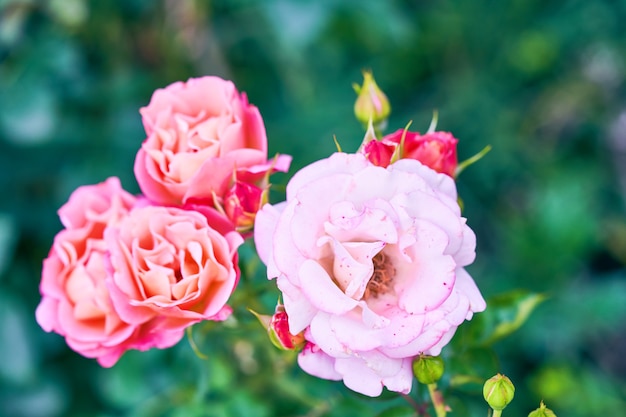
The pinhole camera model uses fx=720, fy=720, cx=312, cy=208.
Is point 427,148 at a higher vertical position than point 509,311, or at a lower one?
higher

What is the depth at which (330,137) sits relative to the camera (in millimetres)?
1946

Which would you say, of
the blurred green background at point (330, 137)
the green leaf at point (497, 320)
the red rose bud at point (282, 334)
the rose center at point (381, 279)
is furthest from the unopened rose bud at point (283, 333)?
the green leaf at point (497, 320)

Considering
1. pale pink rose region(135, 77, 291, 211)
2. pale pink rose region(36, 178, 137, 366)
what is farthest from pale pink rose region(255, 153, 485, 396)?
pale pink rose region(36, 178, 137, 366)

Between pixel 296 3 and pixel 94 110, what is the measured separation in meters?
0.64

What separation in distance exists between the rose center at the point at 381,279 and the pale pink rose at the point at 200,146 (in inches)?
7.0

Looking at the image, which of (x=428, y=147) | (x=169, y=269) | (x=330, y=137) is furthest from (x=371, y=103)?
(x=330, y=137)

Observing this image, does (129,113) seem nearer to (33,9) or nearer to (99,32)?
(99,32)

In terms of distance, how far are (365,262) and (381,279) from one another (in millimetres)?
92

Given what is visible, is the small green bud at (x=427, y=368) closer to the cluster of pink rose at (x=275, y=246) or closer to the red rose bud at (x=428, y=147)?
the cluster of pink rose at (x=275, y=246)

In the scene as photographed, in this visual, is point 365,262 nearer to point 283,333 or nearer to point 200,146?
point 283,333

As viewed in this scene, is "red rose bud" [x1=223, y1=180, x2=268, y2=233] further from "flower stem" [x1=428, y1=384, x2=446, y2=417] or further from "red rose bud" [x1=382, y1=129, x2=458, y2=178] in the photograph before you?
"flower stem" [x1=428, y1=384, x2=446, y2=417]

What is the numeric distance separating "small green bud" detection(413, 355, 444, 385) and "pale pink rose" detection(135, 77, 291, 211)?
0.97 feet

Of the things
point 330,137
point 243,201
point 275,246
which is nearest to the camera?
point 275,246

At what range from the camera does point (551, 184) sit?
2.12 meters
